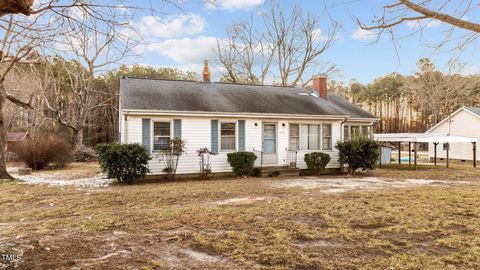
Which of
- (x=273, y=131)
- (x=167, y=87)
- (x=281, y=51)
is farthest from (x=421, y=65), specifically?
(x=167, y=87)

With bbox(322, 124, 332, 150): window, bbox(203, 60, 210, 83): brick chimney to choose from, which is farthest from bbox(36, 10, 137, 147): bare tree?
bbox(322, 124, 332, 150): window

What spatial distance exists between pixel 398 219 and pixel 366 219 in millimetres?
626

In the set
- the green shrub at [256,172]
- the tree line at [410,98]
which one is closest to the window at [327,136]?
the green shrub at [256,172]

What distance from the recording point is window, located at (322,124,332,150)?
16.1 m

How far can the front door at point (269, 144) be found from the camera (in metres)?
15.1

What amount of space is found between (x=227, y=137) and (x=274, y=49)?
768 inches

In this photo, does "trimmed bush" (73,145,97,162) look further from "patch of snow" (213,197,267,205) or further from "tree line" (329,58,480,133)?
"tree line" (329,58,480,133)

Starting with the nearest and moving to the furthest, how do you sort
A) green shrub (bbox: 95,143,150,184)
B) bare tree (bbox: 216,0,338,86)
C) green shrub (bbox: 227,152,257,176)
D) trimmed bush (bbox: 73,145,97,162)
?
1. green shrub (bbox: 95,143,150,184)
2. green shrub (bbox: 227,152,257,176)
3. trimmed bush (bbox: 73,145,97,162)
4. bare tree (bbox: 216,0,338,86)

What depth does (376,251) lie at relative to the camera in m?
4.57

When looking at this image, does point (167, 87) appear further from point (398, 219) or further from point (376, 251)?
point (376, 251)

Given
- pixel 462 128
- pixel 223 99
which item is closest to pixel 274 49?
pixel 462 128

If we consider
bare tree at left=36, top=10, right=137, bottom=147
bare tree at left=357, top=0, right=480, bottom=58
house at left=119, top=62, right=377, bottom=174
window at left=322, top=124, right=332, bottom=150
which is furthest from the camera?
bare tree at left=36, top=10, right=137, bottom=147

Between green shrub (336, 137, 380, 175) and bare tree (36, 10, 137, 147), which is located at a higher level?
bare tree (36, 10, 137, 147)

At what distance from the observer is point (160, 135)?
519 inches
